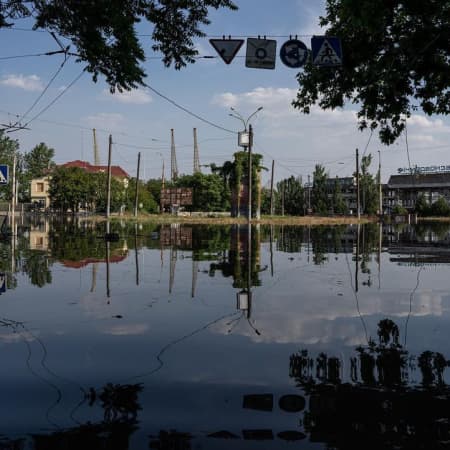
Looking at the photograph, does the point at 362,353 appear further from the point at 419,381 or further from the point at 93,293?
the point at 93,293

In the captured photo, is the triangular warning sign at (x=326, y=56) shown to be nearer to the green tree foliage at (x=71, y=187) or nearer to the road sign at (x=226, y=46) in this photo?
the road sign at (x=226, y=46)

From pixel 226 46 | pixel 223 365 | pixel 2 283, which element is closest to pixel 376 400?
pixel 223 365

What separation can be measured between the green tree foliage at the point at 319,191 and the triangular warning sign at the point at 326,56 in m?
89.5

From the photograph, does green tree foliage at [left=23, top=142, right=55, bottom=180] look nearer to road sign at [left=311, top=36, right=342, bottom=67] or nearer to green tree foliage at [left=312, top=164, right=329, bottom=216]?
green tree foliage at [left=312, top=164, right=329, bottom=216]

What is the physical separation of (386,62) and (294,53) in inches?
115

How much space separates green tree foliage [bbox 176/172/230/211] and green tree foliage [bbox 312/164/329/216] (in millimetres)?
26359

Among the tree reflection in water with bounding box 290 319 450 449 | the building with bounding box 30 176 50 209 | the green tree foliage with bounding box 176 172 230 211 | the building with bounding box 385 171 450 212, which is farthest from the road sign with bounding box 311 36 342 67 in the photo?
the building with bounding box 385 171 450 212

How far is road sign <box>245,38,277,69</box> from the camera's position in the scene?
467 inches

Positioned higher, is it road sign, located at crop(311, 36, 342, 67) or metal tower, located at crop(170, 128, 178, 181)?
metal tower, located at crop(170, 128, 178, 181)

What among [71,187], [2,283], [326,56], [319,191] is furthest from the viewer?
[319,191]

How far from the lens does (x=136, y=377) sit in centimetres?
467

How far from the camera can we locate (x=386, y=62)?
8859mm

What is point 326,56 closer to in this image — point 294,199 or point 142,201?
point 142,201

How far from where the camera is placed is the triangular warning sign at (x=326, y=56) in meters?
9.80
